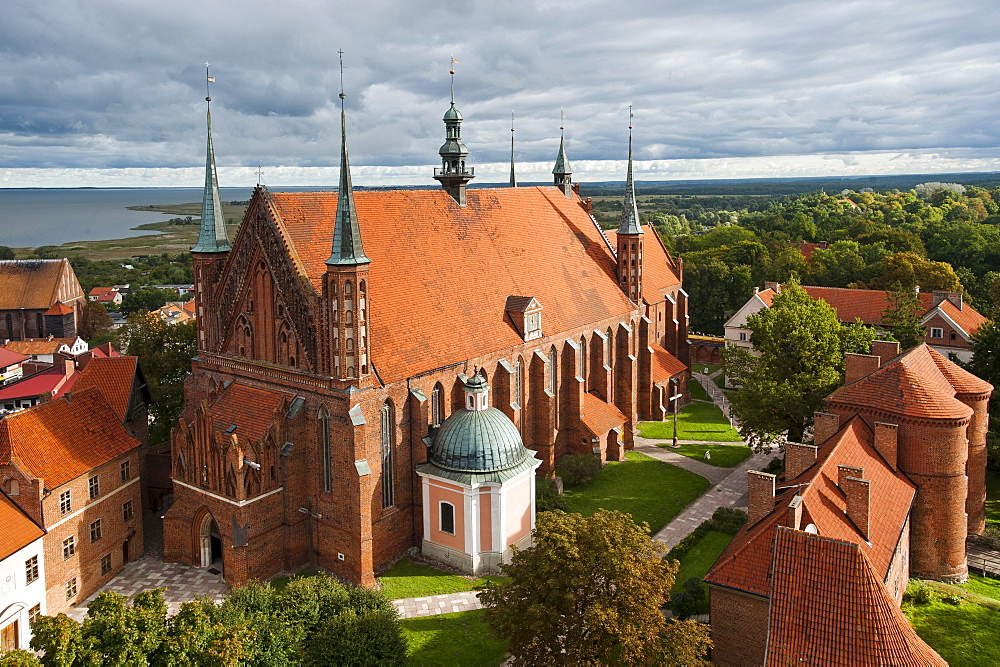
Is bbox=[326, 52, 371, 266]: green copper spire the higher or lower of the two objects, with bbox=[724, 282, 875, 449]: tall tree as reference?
higher

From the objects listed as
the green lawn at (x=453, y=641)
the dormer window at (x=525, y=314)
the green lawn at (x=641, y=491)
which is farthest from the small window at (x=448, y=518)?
the dormer window at (x=525, y=314)

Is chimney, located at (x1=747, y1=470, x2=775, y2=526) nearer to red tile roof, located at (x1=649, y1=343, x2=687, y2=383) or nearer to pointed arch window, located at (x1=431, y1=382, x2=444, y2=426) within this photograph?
pointed arch window, located at (x1=431, y1=382, x2=444, y2=426)

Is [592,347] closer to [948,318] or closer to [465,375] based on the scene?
[465,375]

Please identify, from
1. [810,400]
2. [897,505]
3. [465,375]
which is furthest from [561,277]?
[897,505]

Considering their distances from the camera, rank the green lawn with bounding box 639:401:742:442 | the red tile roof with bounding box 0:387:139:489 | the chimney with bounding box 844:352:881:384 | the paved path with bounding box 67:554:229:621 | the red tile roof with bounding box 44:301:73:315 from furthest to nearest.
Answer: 1. the red tile roof with bounding box 44:301:73:315
2. the green lawn with bounding box 639:401:742:442
3. the chimney with bounding box 844:352:881:384
4. the paved path with bounding box 67:554:229:621
5. the red tile roof with bounding box 0:387:139:489

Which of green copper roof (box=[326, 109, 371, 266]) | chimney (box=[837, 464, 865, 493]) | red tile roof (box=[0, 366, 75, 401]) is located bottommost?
red tile roof (box=[0, 366, 75, 401])

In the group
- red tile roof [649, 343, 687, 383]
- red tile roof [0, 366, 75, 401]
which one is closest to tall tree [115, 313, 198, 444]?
red tile roof [0, 366, 75, 401]

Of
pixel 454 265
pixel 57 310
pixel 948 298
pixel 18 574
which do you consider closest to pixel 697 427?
pixel 454 265
